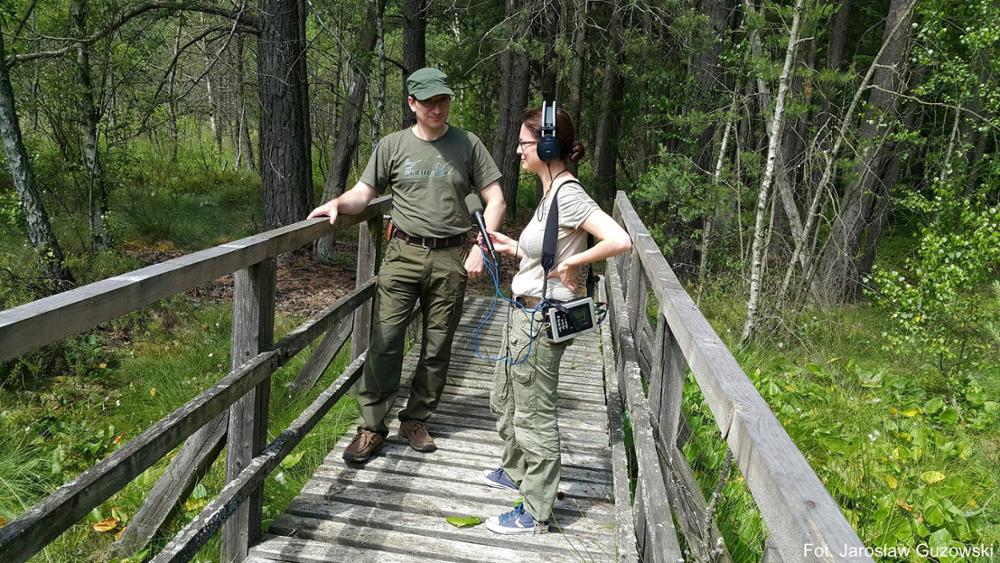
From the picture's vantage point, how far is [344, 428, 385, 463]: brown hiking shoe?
3785 millimetres

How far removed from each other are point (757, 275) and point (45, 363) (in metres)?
6.84

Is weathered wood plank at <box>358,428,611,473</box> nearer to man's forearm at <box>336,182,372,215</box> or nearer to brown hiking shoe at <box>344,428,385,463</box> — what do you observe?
brown hiking shoe at <box>344,428,385,463</box>

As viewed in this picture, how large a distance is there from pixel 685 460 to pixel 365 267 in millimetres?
2606

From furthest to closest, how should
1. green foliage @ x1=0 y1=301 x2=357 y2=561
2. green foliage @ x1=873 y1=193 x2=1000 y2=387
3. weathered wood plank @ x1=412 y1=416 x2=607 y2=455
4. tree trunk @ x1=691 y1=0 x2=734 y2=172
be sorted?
tree trunk @ x1=691 y1=0 x2=734 y2=172 < green foliage @ x1=873 y1=193 x2=1000 y2=387 < weathered wood plank @ x1=412 y1=416 x2=607 y2=455 < green foliage @ x1=0 y1=301 x2=357 y2=561

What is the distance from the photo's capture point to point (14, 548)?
1.69 m

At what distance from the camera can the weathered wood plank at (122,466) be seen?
1738 millimetres

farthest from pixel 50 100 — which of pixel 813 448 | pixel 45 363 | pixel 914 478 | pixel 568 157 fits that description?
pixel 914 478

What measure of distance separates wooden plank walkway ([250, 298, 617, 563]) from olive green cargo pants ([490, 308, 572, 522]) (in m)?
0.22

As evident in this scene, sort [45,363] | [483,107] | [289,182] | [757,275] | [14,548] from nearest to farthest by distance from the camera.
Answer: [14,548]
[45,363]
[757,275]
[289,182]
[483,107]

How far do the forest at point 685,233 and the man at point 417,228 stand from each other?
24.5 inches

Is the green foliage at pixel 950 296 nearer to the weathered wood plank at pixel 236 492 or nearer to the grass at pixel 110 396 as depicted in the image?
the grass at pixel 110 396

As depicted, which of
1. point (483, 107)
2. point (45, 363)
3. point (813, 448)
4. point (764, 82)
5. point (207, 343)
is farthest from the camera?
point (483, 107)

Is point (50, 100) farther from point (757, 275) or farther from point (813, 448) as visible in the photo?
point (813, 448)

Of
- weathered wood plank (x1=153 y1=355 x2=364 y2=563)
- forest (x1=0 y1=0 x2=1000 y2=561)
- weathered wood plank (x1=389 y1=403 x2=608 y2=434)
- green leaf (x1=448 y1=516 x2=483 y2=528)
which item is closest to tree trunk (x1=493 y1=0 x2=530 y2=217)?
forest (x1=0 y1=0 x2=1000 y2=561)
